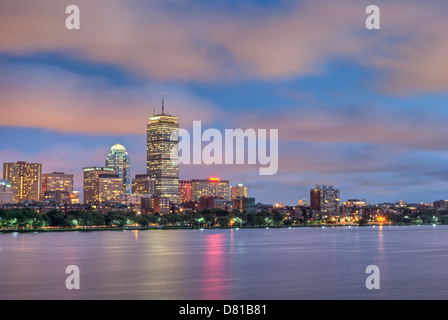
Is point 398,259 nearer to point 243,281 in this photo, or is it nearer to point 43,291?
point 243,281

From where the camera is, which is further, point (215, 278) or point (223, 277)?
point (223, 277)

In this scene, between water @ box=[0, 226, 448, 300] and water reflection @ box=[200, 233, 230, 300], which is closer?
water reflection @ box=[200, 233, 230, 300]

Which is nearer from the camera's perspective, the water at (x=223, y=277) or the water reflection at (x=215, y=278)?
the water reflection at (x=215, y=278)

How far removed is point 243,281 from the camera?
174 feet
